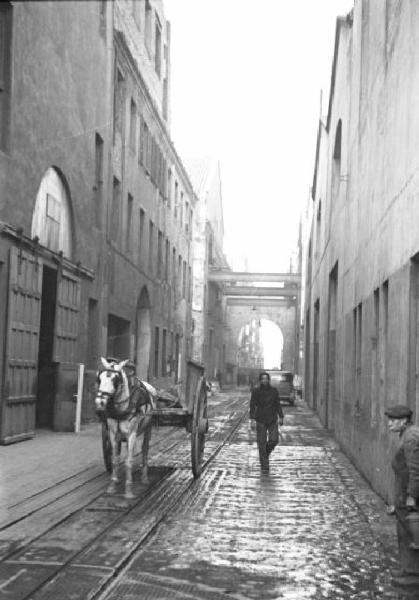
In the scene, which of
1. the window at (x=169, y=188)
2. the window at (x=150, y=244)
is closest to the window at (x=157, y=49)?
the window at (x=150, y=244)

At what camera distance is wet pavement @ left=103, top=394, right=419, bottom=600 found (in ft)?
19.3

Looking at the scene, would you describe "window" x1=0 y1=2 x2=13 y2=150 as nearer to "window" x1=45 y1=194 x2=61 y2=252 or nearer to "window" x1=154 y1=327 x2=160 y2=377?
"window" x1=45 y1=194 x2=61 y2=252

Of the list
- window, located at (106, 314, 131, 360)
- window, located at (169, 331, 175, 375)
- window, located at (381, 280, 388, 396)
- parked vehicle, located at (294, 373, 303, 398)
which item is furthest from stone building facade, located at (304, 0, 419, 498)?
parked vehicle, located at (294, 373, 303, 398)

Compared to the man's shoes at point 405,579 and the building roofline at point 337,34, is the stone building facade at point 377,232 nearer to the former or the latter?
the building roofline at point 337,34

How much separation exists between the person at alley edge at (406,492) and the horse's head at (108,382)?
4.32m

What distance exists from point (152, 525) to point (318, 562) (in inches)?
76.4

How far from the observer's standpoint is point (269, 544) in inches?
295

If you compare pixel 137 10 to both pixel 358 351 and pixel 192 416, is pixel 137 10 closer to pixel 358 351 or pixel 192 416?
pixel 192 416

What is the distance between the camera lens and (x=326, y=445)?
19.3 meters

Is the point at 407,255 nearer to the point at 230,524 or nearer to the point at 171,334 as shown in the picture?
the point at 230,524

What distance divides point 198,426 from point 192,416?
25 centimetres

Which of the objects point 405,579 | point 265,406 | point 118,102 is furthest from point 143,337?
point 118,102

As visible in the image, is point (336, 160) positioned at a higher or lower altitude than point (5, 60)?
higher

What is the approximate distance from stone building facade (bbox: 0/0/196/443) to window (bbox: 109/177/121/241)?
72 mm
